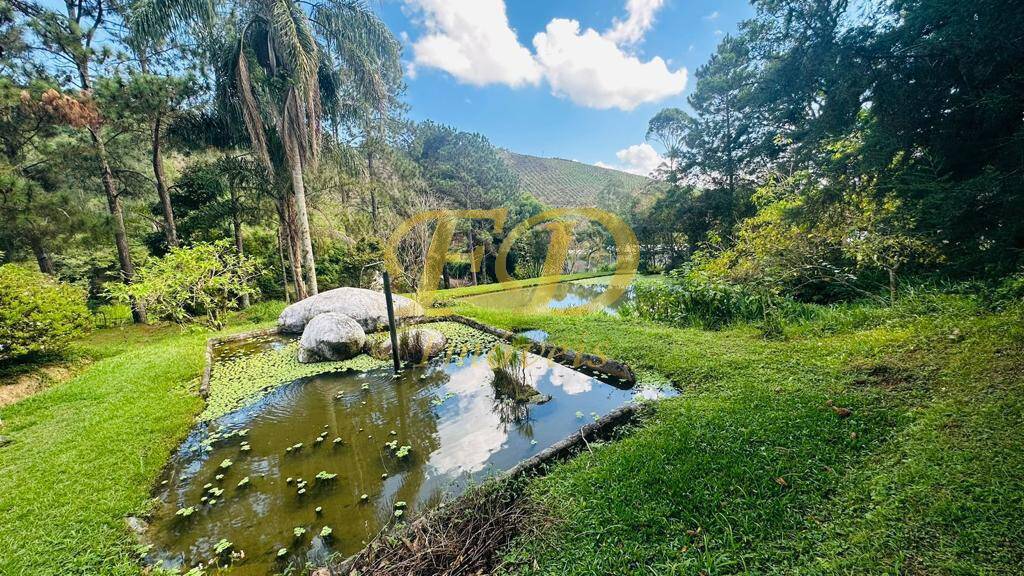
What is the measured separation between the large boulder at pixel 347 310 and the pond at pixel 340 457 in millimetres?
2993

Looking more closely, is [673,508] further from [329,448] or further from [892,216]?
[892,216]

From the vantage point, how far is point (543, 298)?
1429 cm

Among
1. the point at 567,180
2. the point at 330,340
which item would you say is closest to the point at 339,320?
the point at 330,340

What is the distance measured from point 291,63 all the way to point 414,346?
25.7ft

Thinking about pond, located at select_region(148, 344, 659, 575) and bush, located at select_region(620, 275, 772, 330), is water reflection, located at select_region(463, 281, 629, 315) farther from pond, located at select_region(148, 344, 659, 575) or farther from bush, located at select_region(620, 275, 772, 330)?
pond, located at select_region(148, 344, 659, 575)

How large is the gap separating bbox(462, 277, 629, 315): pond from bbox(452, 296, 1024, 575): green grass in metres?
8.06

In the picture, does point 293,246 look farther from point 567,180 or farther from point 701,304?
point 567,180

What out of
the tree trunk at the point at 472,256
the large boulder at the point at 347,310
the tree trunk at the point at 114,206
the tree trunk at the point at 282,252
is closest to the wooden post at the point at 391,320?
the large boulder at the point at 347,310

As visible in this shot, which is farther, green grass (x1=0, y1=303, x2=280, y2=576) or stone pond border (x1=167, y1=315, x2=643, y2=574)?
stone pond border (x1=167, y1=315, x2=643, y2=574)

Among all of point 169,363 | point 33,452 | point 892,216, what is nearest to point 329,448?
point 33,452

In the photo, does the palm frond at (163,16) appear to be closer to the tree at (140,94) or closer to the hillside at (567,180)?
the tree at (140,94)

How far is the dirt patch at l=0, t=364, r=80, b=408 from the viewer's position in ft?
14.8

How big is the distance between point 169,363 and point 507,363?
17.5ft

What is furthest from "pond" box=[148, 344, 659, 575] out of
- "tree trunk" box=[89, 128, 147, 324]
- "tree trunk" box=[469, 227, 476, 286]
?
"tree trunk" box=[469, 227, 476, 286]
